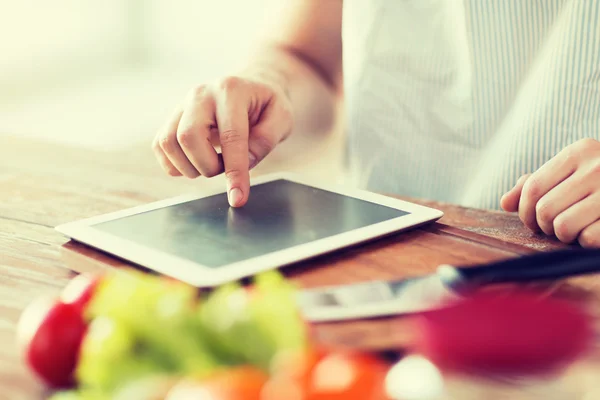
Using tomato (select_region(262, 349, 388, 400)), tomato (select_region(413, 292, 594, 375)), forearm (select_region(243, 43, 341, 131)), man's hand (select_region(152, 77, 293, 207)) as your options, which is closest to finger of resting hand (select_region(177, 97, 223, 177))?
man's hand (select_region(152, 77, 293, 207))

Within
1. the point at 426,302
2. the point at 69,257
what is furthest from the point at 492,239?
the point at 69,257

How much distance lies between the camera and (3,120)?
254 cm

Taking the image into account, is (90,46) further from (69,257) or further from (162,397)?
(162,397)

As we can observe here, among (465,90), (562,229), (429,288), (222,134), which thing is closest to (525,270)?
(429,288)

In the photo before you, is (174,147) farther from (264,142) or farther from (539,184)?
(539,184)

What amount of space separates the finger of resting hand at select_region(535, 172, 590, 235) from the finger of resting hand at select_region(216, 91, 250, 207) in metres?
0.31

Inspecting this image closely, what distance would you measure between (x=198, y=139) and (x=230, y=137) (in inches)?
1.4

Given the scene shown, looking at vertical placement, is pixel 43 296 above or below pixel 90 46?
above

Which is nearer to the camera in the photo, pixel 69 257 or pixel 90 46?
pixel 69 257

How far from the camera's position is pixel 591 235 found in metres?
0.77

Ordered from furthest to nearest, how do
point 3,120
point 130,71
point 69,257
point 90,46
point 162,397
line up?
Result: point 130,71 → point 90,46 → point 3,120 → point 69,257 → point 162,397

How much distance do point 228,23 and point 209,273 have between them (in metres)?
2.44

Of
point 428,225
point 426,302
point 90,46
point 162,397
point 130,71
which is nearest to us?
point 162,397

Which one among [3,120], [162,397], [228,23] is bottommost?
[3,120]
